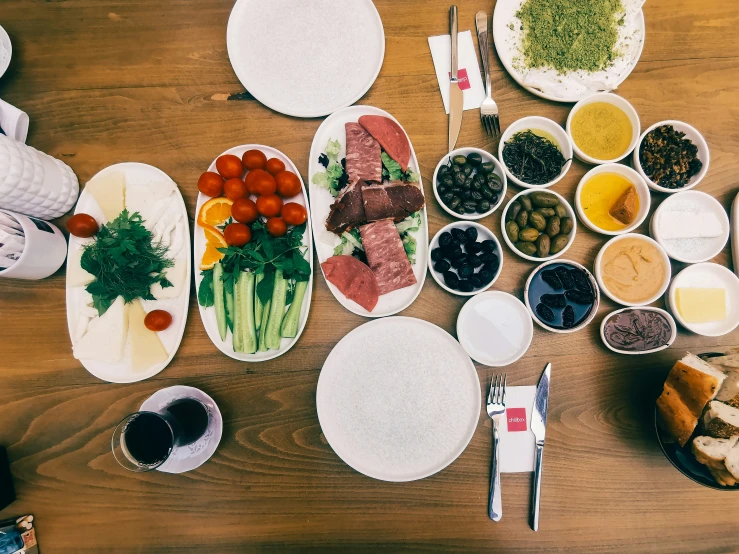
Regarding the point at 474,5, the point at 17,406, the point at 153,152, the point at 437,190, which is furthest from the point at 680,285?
the point at 17,406

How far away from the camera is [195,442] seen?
4.63 feet

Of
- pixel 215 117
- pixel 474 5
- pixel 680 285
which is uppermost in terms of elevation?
pixel 474 5

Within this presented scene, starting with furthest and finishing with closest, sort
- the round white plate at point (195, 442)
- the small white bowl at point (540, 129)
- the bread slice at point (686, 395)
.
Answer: the small white bowl at point (540, 129) → the round white plate at point (195, 442) → the bread slice at point (686, 395)

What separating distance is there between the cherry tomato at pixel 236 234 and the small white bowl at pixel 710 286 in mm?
1558

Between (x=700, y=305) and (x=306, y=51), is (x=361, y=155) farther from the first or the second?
(x=700, y=305)

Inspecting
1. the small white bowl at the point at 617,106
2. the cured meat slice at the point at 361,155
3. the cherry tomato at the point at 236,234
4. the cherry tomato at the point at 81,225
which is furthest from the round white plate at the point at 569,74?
the cherry tomato at the point at 81,225

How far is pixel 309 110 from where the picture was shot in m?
1.55

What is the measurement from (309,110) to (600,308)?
1341mm

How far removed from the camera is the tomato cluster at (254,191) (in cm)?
142

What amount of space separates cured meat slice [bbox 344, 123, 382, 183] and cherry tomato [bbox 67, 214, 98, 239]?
0.94 meters

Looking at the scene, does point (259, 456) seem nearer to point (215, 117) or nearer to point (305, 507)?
point (305, 507)

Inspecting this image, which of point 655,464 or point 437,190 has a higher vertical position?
point 437,190

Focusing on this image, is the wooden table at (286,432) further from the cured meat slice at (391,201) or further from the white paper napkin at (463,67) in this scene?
the cured meat slice at (391,201)

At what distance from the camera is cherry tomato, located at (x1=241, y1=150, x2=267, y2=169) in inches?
57.6
